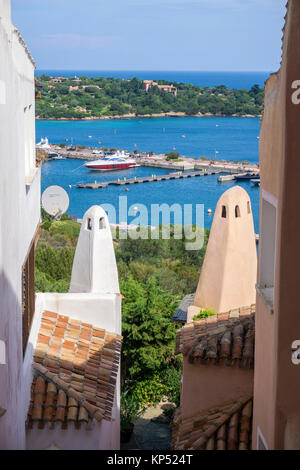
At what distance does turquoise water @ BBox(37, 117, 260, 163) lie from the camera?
4409 inches

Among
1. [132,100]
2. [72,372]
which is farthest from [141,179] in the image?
[72,372]

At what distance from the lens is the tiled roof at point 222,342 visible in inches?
295

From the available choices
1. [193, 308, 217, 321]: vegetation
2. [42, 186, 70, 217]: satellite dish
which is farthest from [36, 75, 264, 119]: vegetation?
[193, 308, 217, 321]: vegetation

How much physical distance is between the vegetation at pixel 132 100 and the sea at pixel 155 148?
1.89 meters

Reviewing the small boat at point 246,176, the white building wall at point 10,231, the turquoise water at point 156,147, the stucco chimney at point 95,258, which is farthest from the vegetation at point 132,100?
the white building wall at point 10,231

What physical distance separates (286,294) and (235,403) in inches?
104

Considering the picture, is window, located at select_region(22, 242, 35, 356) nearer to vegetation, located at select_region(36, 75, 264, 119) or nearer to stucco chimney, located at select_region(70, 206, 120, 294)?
stucco chimney, located at select_region(70, 206, 120, 294)

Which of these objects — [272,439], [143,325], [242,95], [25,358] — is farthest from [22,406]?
[242,95]

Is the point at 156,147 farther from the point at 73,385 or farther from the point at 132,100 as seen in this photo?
the point at 73,385

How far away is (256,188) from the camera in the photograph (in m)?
78.6

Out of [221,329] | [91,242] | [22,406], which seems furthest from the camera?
[91,242]

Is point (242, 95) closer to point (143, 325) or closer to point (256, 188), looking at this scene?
point (256, 188)

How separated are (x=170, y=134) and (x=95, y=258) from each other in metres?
118

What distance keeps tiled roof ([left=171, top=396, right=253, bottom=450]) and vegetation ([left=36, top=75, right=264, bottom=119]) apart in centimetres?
12050
